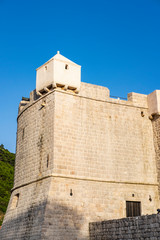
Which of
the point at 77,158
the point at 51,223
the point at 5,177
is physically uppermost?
the point at 5,177

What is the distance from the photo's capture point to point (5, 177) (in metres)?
32.9

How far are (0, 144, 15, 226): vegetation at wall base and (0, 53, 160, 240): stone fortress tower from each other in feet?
43.4

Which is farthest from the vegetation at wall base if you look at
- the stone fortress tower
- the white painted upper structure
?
the white painted upper structure

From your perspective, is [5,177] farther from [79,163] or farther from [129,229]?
[129,229]

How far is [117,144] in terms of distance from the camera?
56.5 ft

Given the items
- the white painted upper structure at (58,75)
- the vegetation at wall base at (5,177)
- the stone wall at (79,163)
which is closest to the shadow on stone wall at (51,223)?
the stone wall at (79,163)

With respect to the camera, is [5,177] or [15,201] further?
[5,177]

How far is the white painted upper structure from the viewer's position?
1650 cm

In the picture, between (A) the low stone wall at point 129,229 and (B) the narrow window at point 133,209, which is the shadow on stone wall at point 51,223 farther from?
(B) the narrow window at point 133,209

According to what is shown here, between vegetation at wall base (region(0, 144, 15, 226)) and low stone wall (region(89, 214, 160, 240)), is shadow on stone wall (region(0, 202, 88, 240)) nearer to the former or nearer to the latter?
low stone wall (region(89, 214, 160, 240))

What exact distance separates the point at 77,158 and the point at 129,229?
14.5ft

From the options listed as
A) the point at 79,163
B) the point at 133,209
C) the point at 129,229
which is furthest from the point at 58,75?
the point at 129,229

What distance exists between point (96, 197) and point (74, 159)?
79.3 inches

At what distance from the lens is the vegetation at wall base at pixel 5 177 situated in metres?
30.3
